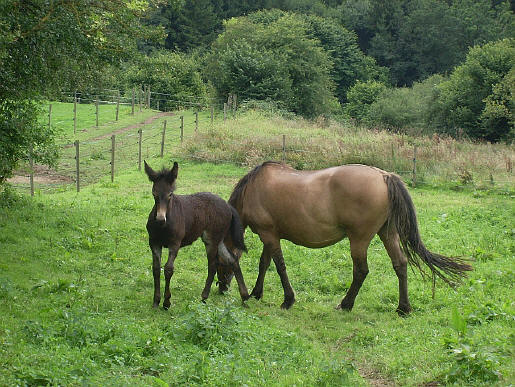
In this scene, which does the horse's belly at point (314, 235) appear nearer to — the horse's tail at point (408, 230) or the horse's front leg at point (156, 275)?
the horse's tail at point (408, 230)

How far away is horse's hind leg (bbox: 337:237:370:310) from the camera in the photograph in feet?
28.4

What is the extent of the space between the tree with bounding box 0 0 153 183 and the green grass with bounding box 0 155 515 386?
4.93 feet

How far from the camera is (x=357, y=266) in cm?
872

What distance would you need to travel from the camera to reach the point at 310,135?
927 inches

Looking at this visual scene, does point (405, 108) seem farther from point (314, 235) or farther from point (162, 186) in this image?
point (162, 186)

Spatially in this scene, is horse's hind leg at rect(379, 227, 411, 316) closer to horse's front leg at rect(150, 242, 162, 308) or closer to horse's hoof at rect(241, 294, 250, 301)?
horse's hoof at rect(241, 294, 250, 301)

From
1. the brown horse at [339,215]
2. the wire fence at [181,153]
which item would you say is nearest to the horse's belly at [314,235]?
the brown horse at [339,215]

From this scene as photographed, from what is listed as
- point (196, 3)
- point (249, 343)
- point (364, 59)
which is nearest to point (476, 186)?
point (249, 343)

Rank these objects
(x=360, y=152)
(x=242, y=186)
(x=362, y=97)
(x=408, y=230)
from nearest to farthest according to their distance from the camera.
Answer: (x=408, y=230) < (x=242, y=186) < (x=360, y=152) < (x=362, y=97)

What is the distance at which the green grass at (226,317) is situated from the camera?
5.80m

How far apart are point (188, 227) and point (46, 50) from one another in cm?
385

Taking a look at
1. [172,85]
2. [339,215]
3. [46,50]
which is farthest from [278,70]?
[339,215]

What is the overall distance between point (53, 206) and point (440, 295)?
8261 mm

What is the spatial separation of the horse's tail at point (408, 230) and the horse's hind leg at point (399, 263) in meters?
0.10
